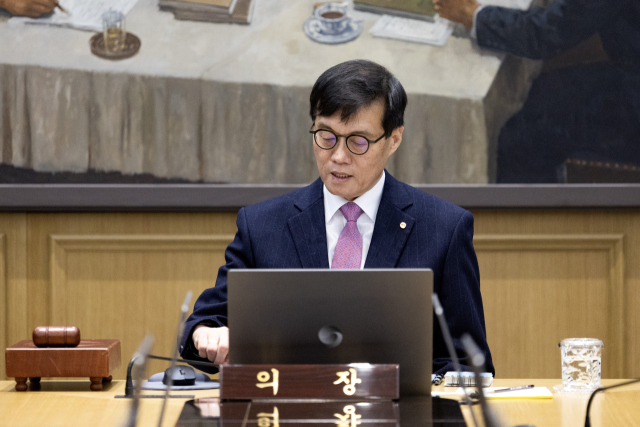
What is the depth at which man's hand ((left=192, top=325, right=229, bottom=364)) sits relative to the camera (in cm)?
171

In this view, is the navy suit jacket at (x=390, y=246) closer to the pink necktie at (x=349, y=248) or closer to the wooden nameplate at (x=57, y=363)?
the pink necktie at (x=349, y=248)

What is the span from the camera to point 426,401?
1483 mm

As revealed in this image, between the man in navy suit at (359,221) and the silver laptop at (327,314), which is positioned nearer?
the silver laptop at (327,314)

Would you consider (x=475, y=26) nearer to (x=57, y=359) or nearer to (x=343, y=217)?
(x=343, y=217)

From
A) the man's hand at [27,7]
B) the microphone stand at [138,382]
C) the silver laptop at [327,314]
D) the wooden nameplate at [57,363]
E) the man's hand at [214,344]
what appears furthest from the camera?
the man's hand at [27,7]

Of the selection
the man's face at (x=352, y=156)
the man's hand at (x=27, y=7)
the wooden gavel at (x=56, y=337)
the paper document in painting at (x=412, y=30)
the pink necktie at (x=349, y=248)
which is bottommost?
the wooden gavel at (x=56, y=337)

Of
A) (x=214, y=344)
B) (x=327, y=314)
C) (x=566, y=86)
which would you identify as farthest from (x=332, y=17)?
(x=327, y=314)

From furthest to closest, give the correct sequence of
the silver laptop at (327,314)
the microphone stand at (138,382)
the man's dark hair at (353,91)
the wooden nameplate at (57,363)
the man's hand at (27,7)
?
the man's hand at (27,7), the man's dark hair at (353,91), the wooden nameplate at (57,363), the silver laptop at (327,314), the microphone stand at (138,382)

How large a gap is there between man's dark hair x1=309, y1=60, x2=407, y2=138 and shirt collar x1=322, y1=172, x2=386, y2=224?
0.21 metres

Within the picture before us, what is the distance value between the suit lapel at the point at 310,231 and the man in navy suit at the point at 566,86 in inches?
44.7

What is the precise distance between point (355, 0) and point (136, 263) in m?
1.47

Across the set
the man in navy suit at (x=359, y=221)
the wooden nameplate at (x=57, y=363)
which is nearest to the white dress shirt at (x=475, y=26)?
the man in navy suit at (x=359, y=221)

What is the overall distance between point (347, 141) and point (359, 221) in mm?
264

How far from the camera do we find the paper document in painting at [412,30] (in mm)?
3037
